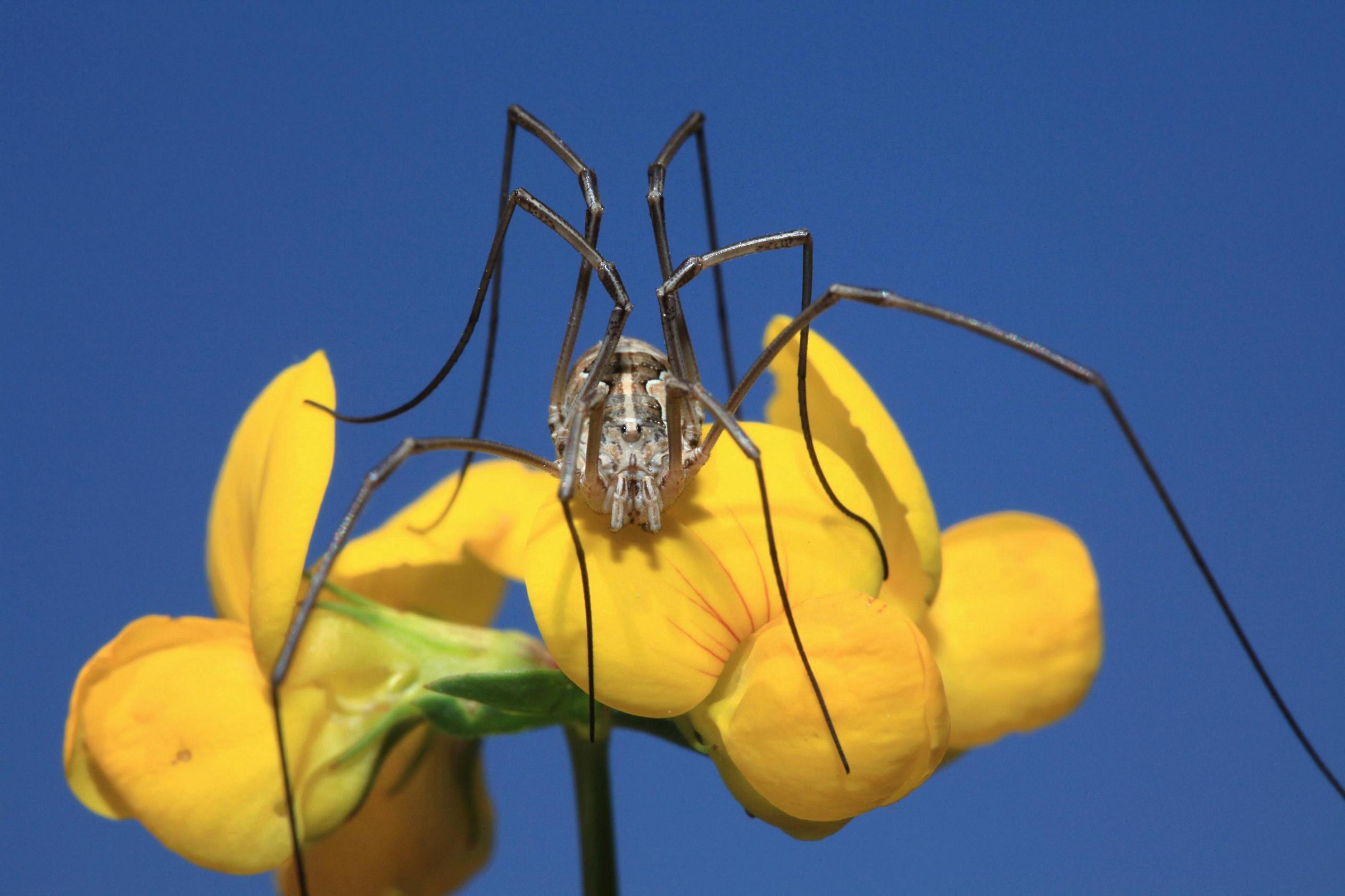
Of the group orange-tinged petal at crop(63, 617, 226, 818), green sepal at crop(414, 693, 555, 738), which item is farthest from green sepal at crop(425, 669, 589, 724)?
orange-tinged petal at crop(63, 617, 226, 818)

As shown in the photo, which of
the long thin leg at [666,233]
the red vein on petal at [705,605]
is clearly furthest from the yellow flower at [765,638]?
the long thin leg at [666,233]

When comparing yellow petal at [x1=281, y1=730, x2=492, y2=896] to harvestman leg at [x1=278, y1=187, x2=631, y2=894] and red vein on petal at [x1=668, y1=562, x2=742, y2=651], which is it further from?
red vein on petal at [x1=668, y1=562, x2=742, y2=651]

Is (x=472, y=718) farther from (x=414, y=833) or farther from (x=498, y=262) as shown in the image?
(x=498, y=262)

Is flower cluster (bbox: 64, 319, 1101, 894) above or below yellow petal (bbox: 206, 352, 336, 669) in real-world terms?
below

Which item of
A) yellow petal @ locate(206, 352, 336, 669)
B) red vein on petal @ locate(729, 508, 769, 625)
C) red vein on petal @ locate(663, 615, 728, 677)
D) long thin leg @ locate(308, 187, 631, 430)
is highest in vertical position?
long thin leg @ locate(308, 187, 631, 430)

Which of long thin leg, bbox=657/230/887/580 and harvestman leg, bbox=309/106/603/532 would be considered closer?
long thin leg, bbox=657/230/887/580

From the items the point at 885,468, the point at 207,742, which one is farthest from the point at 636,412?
the point at 207,742
